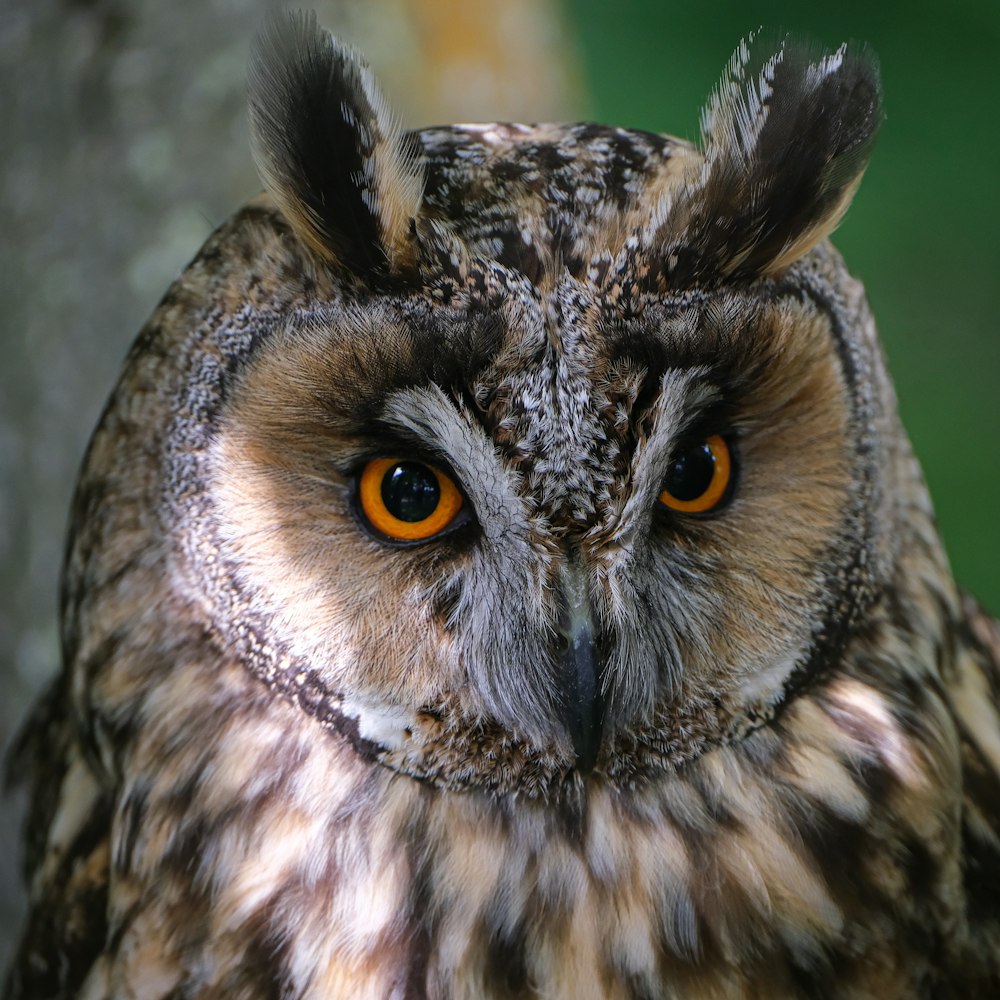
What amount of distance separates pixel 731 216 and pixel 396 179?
12.4 inches

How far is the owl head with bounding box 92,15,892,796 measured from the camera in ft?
3.64

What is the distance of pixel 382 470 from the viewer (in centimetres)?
120

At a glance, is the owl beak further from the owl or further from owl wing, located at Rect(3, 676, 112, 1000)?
owl wing, located at Rect(3, 676, 112, 1000)

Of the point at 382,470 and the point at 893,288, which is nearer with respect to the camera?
the point at 382,470

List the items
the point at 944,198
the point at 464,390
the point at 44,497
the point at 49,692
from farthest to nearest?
the point at 944,198 → the point at 44,497 → the point at 49,692 → the point at 464,390

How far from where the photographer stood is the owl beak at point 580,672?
116 centimetres

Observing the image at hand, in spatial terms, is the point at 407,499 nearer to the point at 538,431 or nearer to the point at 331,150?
the point at 538,431

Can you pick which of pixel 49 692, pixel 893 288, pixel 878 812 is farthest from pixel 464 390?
pixel 893 288

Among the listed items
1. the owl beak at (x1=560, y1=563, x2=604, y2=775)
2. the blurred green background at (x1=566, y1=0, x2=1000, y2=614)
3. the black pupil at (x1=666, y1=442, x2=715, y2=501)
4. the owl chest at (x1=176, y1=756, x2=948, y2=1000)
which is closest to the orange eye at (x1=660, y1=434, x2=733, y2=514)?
the black pupil at (x1=666, y1=442, x2=715, y2=501)

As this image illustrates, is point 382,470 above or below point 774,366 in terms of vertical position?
below

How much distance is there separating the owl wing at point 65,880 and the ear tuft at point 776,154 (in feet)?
3.26

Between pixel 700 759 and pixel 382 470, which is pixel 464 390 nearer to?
pixel 382 470

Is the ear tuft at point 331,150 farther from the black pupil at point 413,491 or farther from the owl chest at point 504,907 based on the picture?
the owl chest at point 504,907

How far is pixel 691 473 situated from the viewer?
3.97 ft
